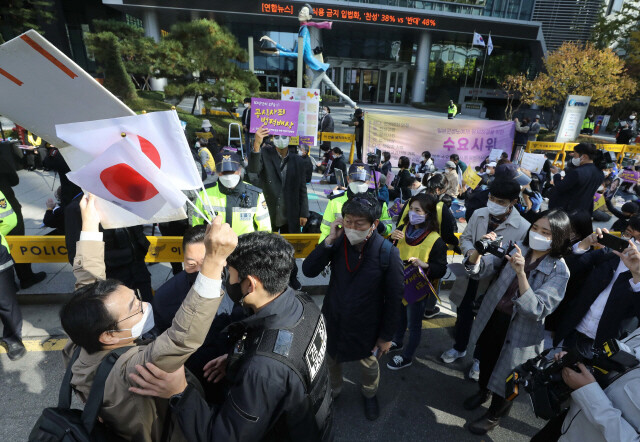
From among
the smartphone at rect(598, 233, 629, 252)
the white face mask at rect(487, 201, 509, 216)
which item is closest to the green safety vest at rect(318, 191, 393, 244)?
the white face mask at rect(487, 201, 509, 216)

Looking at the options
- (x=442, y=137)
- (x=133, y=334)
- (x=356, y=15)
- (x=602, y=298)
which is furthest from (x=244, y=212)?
(x=356, y=15)

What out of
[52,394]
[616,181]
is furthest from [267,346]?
[616,181]

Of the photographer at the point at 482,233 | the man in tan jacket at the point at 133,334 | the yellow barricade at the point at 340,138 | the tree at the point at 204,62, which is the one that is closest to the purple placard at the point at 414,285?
the photographer at the point at 482,233

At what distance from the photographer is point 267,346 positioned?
1.52m

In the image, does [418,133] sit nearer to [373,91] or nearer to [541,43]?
[373,91]

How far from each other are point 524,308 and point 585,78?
23.8 m

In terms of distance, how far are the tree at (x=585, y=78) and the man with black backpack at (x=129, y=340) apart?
2443 cm

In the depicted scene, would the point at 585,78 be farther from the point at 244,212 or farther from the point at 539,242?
the point at 244,212

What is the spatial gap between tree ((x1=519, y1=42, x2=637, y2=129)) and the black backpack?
81.3 feet

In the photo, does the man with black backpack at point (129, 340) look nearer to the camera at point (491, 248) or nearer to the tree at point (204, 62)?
the camera at point (491, 248)

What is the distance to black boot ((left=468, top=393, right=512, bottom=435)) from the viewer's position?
2895 mm

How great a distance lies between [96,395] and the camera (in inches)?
56.2

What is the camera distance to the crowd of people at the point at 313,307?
1471 mm

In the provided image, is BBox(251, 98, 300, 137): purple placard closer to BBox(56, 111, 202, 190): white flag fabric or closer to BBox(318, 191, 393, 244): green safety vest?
BBox(318, 191, 393, 244): green safety vest
